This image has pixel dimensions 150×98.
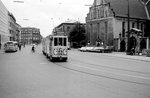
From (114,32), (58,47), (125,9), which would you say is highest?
(125,9)

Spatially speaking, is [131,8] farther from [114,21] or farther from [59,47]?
[59,47]

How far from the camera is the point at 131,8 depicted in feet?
208

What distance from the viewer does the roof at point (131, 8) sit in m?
57.4

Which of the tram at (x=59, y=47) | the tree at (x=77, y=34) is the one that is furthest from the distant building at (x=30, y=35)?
the tram at (x=59, y=47)

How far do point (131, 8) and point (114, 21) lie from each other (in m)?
11.9

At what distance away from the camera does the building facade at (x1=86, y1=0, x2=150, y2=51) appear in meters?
55.2

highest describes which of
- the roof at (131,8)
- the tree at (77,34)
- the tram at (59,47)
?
the roof at (131,8)

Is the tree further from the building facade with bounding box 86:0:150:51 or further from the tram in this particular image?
the tram

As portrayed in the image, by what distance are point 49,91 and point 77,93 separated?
1128 millimetres

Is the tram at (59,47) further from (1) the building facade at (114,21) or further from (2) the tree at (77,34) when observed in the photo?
(2) the tree at (77,34)

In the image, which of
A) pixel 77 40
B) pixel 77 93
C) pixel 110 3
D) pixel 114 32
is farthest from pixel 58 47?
pixel 77 40

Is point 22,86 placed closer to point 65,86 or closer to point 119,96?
point 65,86

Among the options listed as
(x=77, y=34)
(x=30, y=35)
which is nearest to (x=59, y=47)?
(x=77, y=34)

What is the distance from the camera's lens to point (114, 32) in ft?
182
